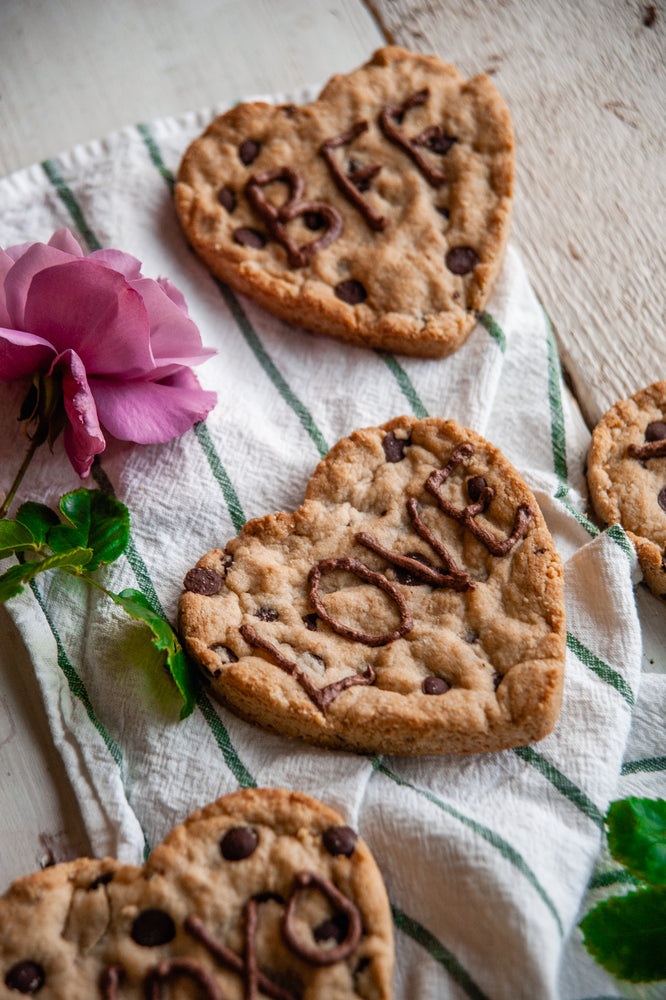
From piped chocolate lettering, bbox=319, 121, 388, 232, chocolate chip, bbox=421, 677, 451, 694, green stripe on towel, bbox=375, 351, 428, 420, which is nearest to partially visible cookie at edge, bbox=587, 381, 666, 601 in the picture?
green stripe on towel, bbox=375, 351, 428, 420

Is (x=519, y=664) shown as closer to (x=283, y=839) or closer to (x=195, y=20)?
(x=283, y=839)

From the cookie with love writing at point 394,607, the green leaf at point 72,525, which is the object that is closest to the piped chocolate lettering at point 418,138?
the cookie with love writing at point 394,607

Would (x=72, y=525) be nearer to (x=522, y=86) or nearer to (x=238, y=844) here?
(x=238, y=844)

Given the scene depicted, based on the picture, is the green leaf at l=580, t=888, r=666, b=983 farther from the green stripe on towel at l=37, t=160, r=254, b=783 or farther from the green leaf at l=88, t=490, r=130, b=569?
the green leaf at l=88, t=490, r=130, b=569

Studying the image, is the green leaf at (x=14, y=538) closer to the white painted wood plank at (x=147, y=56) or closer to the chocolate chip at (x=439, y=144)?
the white painted wood plank at (x=147, y=56)

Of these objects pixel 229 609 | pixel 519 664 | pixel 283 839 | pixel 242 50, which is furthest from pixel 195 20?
pixel 283 839
